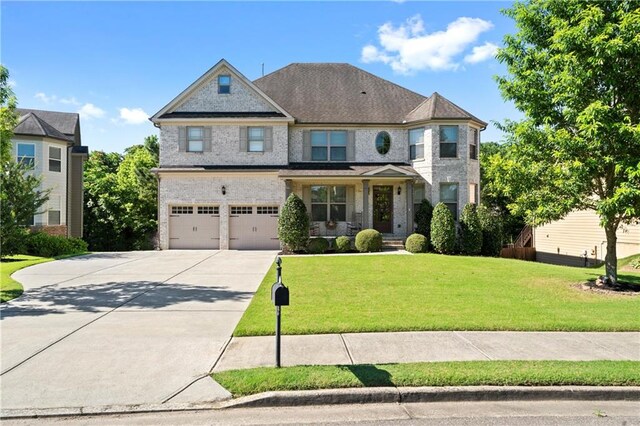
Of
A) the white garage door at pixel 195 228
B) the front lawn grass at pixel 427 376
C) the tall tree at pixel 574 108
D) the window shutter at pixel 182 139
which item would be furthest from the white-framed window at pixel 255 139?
the front lawn grass at pixel 427 376

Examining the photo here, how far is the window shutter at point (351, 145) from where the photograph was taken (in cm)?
2316

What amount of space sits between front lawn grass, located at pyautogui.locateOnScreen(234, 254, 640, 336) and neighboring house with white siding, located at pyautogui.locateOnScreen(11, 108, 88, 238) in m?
17.7

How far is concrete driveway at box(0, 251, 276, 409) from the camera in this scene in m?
4.91

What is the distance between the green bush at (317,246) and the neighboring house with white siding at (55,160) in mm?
14529

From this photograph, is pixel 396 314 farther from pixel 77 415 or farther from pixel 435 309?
pixel 77 415

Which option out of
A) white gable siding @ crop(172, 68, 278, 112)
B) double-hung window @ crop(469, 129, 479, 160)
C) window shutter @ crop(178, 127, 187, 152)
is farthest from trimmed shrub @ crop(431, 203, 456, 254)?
window shutter @ crop(178, 127, 187, 152)

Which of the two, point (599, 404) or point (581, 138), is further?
point (581, 138)

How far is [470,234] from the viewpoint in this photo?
19.8 m

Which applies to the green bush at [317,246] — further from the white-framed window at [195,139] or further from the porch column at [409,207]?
the white-framed window at [195,139]

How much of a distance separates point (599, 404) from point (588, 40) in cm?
891

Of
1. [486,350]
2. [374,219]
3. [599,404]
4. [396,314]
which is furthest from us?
[374,219]

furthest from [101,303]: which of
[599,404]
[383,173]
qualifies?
[383,173]

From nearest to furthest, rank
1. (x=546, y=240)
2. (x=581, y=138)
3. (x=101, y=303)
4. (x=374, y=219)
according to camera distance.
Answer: (x=101, y=303), (x=581, y=138), (x=374, y=219), (x=546, y=240)

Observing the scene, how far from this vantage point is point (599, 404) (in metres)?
4.77
